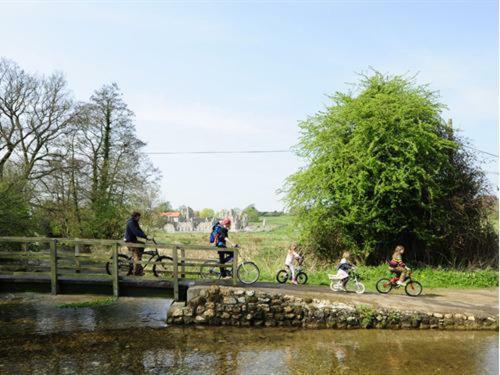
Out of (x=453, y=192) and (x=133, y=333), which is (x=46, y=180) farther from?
(x=453, y=192)

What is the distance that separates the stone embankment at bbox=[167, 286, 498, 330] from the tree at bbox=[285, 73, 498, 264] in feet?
20.4

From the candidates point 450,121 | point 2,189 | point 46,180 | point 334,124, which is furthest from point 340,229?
point 46,180

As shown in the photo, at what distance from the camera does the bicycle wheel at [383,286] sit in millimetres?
13290

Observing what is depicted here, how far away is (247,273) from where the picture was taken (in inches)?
505

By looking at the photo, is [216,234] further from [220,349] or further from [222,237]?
[220,349]

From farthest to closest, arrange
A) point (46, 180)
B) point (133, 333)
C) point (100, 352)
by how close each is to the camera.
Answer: point (46, 180), point (133, 333), point (100, 352)

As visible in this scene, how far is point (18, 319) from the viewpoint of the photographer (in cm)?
1227

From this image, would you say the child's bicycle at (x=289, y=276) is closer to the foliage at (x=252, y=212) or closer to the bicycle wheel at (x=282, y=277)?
the bicycle wheel at (x=282, y=277)

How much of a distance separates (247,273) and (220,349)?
3447mm

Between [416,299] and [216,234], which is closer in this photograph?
[416,299]

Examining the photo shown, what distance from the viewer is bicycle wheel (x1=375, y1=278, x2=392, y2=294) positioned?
1329 cm

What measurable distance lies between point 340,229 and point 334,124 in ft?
15.8

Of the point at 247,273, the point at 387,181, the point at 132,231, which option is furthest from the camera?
the point at 387,181

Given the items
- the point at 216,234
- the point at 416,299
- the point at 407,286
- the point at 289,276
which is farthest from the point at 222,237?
the point at 416,299
